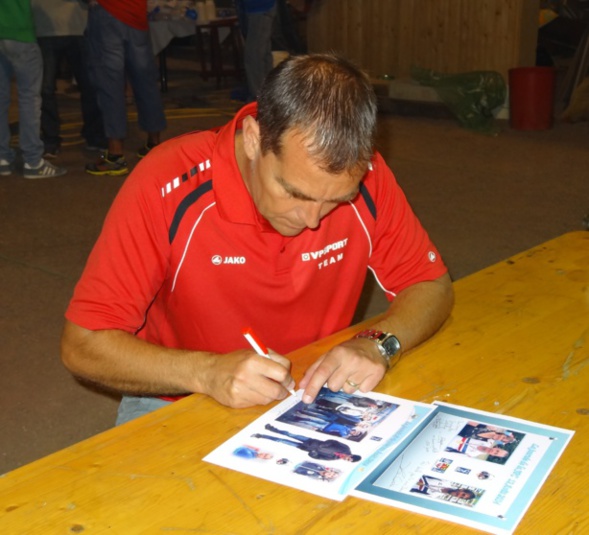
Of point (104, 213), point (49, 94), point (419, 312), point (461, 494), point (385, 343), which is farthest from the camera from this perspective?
point (49, 94)

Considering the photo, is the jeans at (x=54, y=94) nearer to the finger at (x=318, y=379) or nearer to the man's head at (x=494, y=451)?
the finger at (x=318, y=379)

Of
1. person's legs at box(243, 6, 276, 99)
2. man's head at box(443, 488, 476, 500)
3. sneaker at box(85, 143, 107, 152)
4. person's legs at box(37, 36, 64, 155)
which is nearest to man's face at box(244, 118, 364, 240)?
man's head at box(443, 488, 476, 500)

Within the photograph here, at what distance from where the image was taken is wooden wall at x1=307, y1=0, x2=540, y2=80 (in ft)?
26.7

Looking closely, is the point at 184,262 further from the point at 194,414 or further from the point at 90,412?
the point at 90,412

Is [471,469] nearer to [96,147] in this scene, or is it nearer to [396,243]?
[396,243]

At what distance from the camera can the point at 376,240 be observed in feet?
7.00

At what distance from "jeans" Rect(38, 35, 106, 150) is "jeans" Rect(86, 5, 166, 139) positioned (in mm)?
454

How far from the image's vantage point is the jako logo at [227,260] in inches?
74.3

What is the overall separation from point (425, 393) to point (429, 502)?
0.39 meters

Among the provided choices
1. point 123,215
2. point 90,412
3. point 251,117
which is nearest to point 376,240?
point 251,117

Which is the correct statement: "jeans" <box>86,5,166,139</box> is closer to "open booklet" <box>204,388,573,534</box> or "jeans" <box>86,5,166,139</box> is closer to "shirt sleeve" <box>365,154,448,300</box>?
"shirt sleeve" <box>365,154,448,300</box>

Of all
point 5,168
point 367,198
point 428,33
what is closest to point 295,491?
point 367,198

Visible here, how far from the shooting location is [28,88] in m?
5.80

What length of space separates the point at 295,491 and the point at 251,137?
29.4 inches
